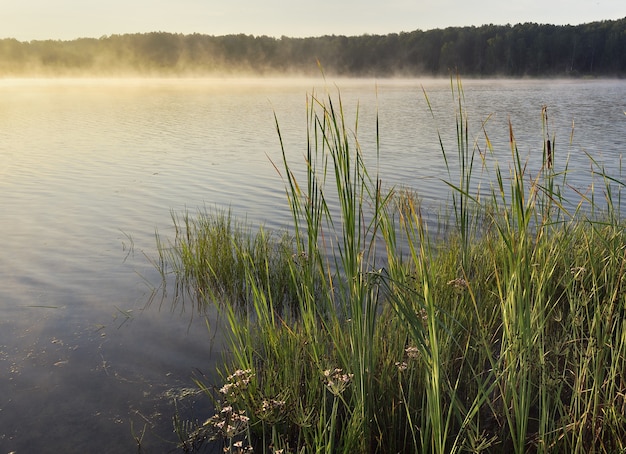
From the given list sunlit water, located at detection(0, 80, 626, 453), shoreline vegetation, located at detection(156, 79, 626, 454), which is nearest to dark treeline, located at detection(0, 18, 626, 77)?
sunlit water, located at detection(0, 80, 626, 453)

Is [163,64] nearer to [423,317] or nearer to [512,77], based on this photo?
[512,77]

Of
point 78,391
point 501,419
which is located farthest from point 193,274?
point 501,419

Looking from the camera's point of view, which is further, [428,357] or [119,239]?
[119,239]

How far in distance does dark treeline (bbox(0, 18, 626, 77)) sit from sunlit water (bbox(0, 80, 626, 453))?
63.1m

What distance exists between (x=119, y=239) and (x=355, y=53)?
89.6 meters

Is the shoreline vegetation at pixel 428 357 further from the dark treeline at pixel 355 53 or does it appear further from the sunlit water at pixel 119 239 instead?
the dark treeline at pixel 355 53

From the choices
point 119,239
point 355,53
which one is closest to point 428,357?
point 119,239

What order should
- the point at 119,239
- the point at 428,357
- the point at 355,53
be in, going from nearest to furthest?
the point at 428,357
the point at 119,239
the point at 355,53

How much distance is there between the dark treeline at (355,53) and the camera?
250ft

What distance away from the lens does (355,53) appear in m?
91.7

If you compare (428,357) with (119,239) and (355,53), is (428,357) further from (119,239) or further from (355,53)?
(355,53)

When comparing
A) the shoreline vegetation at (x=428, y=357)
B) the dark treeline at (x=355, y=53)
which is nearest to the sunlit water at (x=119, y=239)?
the shoreline vegetation at (x=428, y=357)

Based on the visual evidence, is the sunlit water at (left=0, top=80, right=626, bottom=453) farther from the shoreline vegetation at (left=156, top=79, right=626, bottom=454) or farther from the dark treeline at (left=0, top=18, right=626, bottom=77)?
the dark treeline at (left=0, top=18, right=626, bottom=77)

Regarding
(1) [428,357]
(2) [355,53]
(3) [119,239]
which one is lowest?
(3) [119,239]
